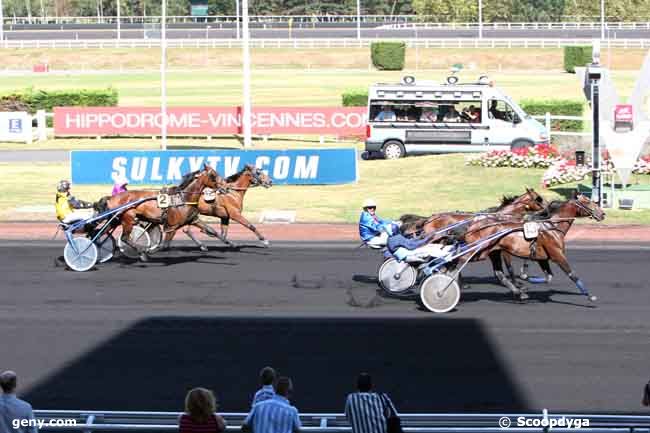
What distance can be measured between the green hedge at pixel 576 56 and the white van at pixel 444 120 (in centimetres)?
4220

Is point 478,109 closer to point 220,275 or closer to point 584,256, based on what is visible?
point 584,256

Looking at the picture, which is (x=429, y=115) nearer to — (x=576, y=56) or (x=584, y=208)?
(x=584, y=208)

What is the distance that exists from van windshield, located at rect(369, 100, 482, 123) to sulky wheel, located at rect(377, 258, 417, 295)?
18923mm

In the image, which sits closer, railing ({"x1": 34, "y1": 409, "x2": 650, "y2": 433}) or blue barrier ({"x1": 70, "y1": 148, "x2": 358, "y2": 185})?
railing ({"x1": 34, "y1": 409, "x2": 650, "y2": 433})

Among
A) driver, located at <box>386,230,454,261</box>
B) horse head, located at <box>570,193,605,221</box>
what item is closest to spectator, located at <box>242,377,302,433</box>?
driver, located at <box>386,230,454,261</box>

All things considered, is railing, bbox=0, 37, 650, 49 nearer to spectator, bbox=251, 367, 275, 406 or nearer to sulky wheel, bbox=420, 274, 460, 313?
sulky wheel, bbox=420, 274, 460, 313

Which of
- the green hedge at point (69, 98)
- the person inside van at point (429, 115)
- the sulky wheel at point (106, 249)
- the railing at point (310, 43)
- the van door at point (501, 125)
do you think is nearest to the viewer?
the sulky wheel at point (106, 249)

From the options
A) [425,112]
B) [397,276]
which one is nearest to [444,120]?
[425,112]

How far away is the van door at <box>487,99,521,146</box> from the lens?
36000 mm

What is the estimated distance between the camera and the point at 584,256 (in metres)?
22.3

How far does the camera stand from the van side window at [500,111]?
3606 cm

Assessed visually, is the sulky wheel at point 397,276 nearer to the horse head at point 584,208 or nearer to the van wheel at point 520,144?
the horse head at point 584,208

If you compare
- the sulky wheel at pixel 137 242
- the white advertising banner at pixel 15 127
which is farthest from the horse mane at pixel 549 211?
the white advertising banner at pixel 15 127

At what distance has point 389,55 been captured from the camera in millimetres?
81625
